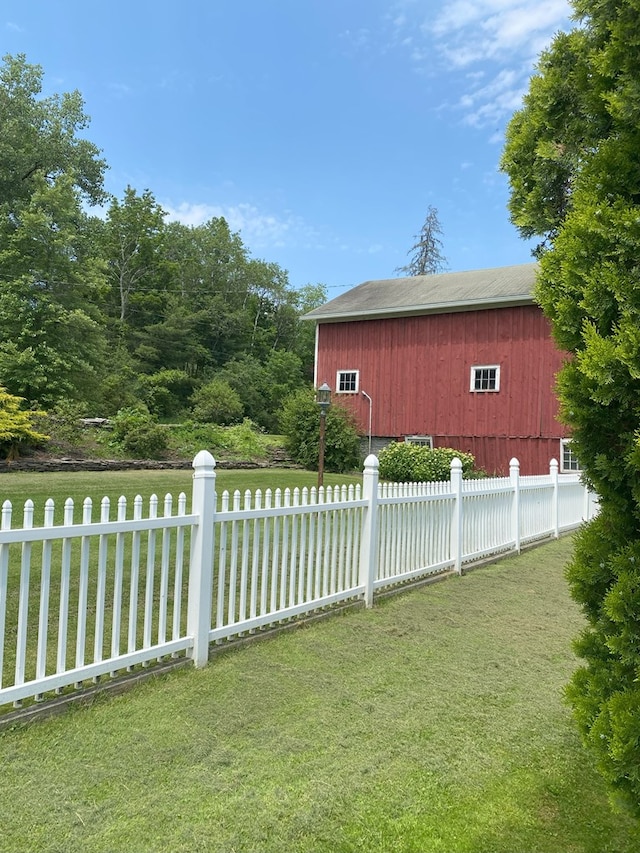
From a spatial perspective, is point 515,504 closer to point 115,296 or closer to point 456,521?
point 456,521

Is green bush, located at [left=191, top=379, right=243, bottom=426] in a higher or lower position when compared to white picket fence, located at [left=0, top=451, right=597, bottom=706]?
higher

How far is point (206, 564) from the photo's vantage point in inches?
144

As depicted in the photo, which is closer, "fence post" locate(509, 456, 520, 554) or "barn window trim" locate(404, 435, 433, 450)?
"fence post" locate(509, 456, 520, 554)

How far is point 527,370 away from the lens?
55.4 feet

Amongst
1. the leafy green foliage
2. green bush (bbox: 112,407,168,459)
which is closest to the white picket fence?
the leafy green foliage

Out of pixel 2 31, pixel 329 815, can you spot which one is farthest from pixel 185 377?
pixel 329 815

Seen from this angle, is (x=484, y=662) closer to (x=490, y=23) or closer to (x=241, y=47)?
(x=490, y=23)

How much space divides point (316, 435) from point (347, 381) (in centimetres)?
338

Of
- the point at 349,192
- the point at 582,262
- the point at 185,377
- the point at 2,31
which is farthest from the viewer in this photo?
the point at 185,377

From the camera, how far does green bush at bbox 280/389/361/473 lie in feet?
56.8

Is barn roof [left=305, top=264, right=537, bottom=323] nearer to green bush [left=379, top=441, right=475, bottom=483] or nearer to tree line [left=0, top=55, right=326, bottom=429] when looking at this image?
green bush [left=379, top=441, right=475, bottom=483]

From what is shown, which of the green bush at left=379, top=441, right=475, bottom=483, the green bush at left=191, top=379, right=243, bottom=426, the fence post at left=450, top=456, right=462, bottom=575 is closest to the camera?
the fence post at left=450, top=456, right=462, bottom=575

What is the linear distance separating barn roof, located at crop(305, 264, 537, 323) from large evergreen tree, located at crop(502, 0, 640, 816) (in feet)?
49.0

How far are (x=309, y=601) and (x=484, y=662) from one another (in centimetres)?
139
